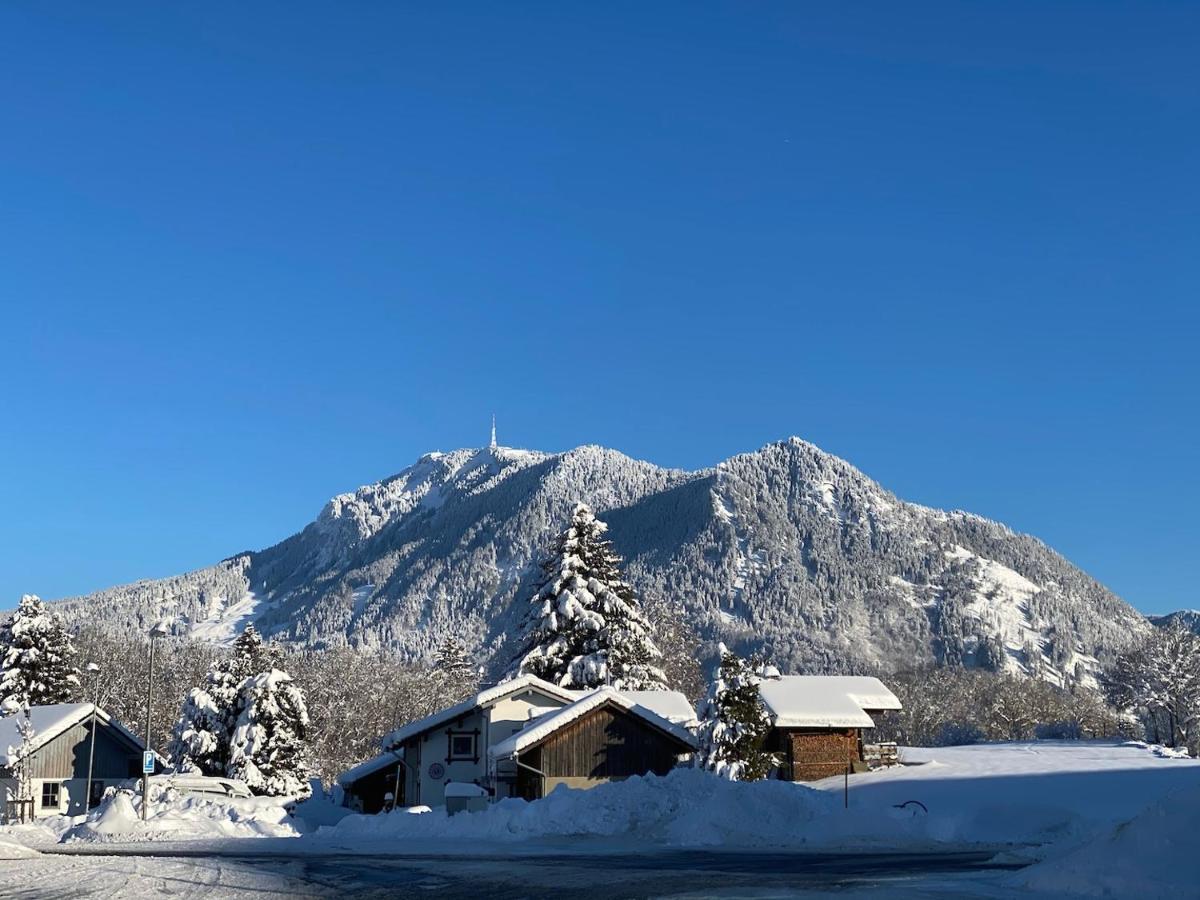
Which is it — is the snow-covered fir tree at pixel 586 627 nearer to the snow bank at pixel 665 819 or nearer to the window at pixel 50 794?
the window at pixel 50 794

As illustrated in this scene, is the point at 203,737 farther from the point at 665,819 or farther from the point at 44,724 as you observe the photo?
the point at 665,819

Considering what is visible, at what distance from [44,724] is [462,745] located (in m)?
24.5

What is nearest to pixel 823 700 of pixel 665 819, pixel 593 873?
pixel 665 819

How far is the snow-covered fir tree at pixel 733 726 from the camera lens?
4762 cm

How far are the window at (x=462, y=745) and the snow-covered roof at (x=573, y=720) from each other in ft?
4.54

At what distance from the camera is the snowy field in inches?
639

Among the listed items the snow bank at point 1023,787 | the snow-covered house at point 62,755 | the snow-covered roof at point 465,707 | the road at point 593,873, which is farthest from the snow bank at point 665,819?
the snow-covered house at point 62,755

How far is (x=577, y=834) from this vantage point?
3047 centimetres

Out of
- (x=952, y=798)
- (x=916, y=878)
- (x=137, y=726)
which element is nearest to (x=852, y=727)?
(x=952, y=798)

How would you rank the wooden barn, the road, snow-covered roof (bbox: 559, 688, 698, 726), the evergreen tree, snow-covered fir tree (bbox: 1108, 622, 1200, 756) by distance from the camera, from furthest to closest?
snow-covered fir tree (bbox: 1108, 622, 1200, 756) < the evergreen tree < snow-covered roof (bbox: 559, 688, 698, 726) < the wooden barn < the road

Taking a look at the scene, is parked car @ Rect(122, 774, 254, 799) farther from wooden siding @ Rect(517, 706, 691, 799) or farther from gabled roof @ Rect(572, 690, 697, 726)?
gabled roof @ Rect(572, 690, 697, 726)

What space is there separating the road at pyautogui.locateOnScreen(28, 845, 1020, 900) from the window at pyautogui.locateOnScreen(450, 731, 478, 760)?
87.4 ft

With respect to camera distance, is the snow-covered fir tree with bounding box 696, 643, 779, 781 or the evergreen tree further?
the evergreen tree

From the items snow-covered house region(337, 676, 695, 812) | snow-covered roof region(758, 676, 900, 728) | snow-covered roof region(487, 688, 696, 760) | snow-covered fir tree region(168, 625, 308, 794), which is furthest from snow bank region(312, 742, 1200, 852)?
snow-covered fir tree region(168, 625, 308, 794)
